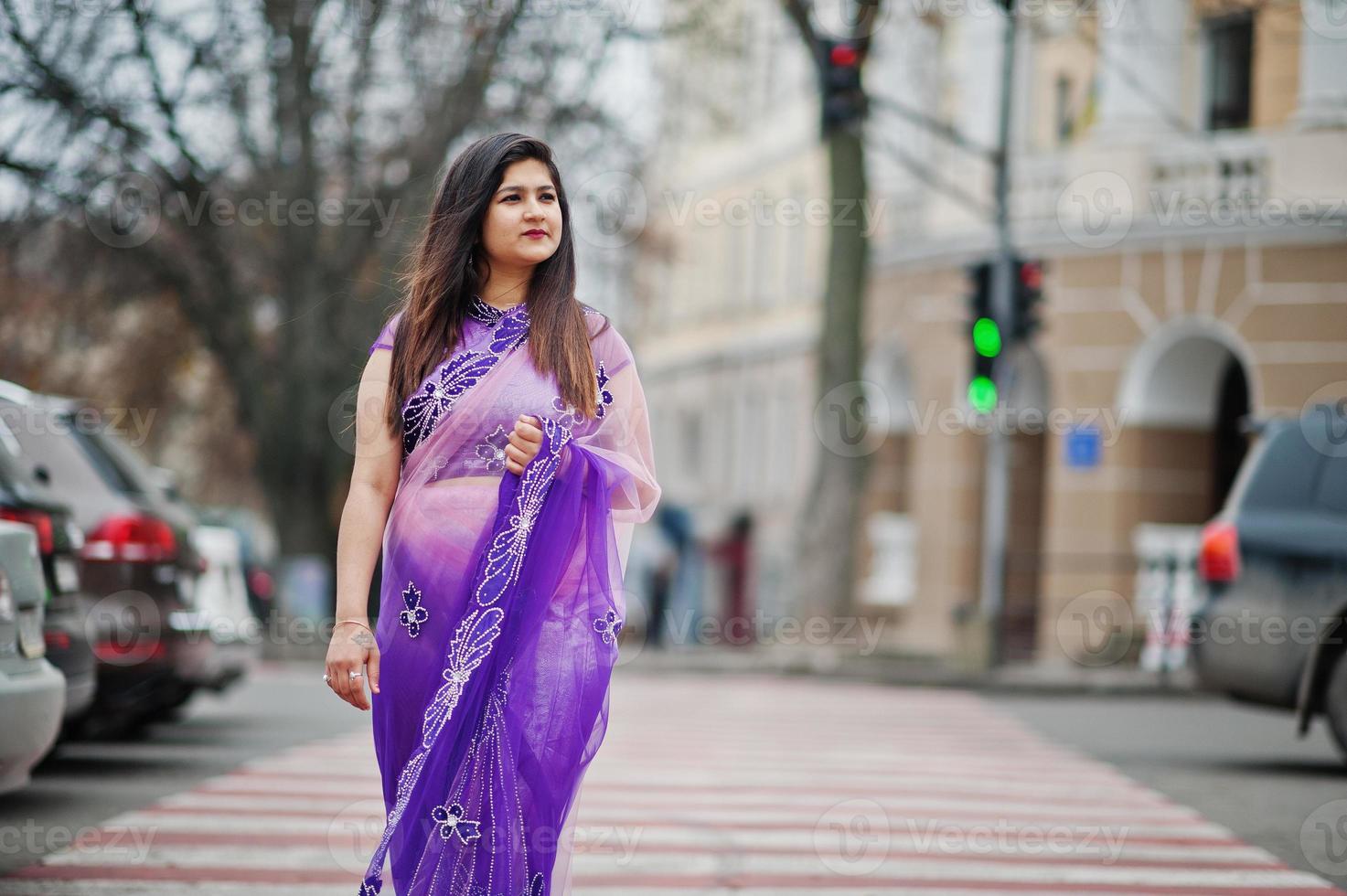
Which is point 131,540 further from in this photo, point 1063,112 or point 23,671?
point 1063,112

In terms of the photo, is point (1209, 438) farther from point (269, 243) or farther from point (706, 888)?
point (706, 888)

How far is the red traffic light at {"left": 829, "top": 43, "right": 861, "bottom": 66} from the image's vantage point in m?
17.1

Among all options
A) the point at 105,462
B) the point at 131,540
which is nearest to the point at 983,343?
the point at 105,462

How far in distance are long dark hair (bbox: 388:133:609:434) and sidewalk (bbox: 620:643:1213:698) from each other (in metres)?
14.7

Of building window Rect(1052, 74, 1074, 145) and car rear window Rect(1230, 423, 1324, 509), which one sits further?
building window Rect(1052, 74, 1074, 145)

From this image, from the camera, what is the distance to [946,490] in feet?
88.9

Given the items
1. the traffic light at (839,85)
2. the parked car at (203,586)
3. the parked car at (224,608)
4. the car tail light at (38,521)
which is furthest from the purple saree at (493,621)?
the traffic light at (839,85)

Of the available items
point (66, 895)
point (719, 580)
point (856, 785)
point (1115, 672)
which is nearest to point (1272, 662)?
point (856, 785)

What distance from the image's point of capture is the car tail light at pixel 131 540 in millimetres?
10555

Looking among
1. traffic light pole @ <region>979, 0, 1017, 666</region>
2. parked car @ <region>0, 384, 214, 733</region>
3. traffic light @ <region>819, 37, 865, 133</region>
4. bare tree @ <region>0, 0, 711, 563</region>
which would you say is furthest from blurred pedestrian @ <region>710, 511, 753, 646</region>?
parked car @ <region>0, 384, 214, 733</region>

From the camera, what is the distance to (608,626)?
4676 millimetres

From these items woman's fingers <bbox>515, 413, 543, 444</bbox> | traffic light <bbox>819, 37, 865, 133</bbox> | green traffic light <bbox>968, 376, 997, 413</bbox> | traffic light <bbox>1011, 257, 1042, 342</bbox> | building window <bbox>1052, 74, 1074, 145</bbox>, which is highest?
building window <bbox>1052, 74, 1074, 145</bbox>

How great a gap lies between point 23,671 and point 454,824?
Result: 308 cm

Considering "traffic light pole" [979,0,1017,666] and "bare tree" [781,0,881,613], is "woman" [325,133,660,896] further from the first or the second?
"bare tree" [781,0,881,613]
